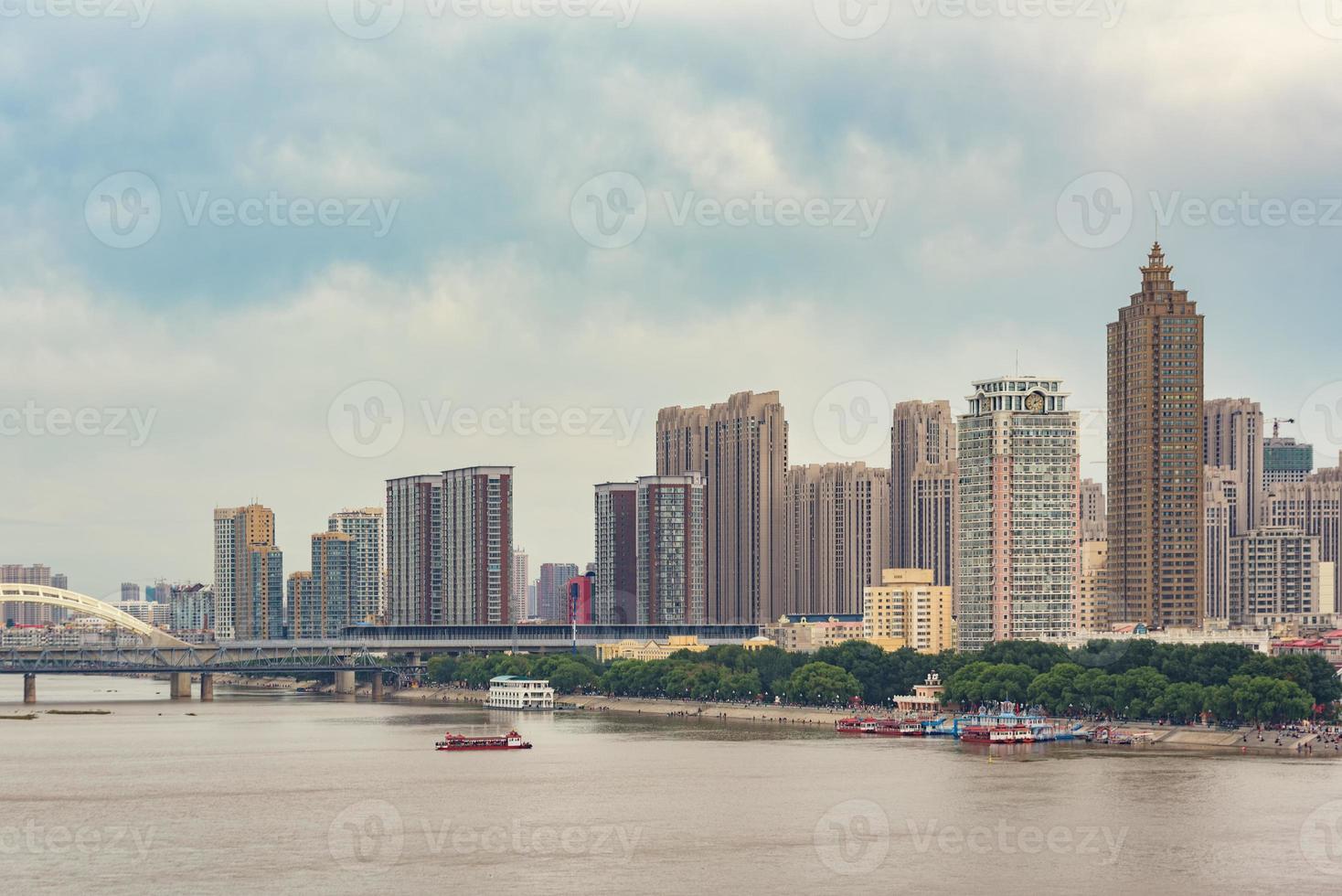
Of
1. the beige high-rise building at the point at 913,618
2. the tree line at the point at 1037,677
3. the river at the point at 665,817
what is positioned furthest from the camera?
the beige high-rise building at the point at 913,618

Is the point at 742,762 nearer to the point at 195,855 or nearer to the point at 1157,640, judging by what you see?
the point at 195,855

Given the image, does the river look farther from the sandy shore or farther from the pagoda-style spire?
the pagoda-style spire

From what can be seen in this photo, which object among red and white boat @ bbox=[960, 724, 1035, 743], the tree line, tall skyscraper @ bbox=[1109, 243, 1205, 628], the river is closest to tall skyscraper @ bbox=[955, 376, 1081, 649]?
the tree line

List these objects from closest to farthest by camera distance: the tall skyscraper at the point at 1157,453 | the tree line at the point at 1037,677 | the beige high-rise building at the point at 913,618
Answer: the tree line at the point at 1037,677, the tall skyscraper at the point at 1157,453, the beige high-rise building at the point at 913,618

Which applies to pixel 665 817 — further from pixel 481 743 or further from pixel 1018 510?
pixel 1018 510

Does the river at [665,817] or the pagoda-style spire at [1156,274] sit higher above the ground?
the pagoda-style spire at [1156,274]

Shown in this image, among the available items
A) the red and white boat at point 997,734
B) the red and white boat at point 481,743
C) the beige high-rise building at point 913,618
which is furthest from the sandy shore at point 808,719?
the red and white boat at point 481,743

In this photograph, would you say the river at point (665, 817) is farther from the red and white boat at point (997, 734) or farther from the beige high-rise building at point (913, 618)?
the beige high-rise building at point (913, 618)
